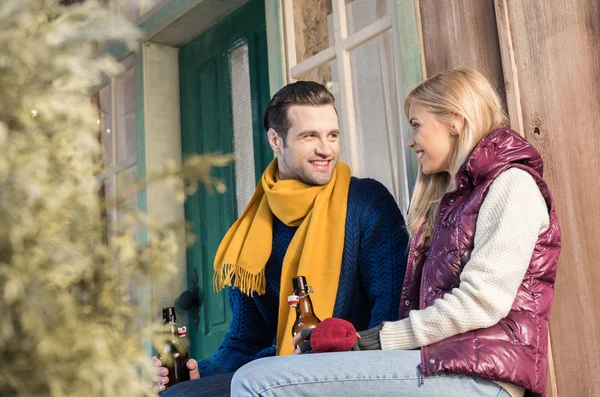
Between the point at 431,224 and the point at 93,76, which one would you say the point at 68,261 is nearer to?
the point at 93,76

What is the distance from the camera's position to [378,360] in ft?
4.96

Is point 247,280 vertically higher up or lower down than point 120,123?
lower down

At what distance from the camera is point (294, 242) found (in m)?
2.28

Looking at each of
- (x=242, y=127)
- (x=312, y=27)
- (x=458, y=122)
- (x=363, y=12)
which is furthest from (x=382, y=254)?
(x=242, y=127)

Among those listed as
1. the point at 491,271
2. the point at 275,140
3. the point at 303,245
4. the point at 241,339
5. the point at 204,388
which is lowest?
the point at 204,388

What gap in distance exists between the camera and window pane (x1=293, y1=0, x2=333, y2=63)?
2686mm

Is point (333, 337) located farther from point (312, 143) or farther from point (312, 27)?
point (312, 27)

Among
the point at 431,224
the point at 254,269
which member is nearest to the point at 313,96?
the point at 254,269

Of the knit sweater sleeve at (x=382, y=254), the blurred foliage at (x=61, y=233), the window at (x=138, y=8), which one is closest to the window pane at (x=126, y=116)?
the window at (x=138, y=8)

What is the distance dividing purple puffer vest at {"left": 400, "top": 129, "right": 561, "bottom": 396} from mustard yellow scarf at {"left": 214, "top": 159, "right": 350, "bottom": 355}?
41 centimetres

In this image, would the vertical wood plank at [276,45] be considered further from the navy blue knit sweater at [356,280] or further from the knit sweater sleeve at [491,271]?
the knit sweater sleeve at [491,271]

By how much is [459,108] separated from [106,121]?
8.79ft

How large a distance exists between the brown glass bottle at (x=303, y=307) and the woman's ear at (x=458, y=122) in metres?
0.59

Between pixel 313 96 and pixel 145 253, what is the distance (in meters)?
1.84
